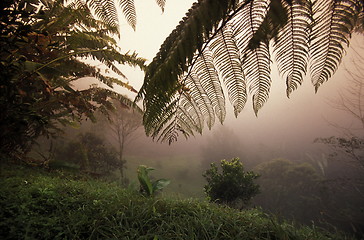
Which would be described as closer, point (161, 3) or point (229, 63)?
point (229, 63)

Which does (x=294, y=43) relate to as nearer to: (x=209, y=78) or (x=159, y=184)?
(x=209, y=78)

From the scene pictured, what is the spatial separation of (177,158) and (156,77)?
94.0ft

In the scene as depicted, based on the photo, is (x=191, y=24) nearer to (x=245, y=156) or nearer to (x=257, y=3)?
(x=257, y=3)

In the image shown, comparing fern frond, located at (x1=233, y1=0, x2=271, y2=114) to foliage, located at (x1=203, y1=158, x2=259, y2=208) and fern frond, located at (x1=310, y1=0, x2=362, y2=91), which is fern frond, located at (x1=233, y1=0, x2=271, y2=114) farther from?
foliage, located at (x1=203, y1=158, x2=259, y2=208)

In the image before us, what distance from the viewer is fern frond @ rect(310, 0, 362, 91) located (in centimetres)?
52

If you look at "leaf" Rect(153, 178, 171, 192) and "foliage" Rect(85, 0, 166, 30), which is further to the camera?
"leaf" Rect(153, 178, 171, 192)

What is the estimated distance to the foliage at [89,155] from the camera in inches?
424

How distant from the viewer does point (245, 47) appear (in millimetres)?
561

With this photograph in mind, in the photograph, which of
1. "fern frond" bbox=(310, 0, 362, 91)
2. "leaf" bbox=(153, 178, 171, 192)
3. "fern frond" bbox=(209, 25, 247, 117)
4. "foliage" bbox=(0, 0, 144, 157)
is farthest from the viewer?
"leaf" bbox=(153, 178, 171, 192)

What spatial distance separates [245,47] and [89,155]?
12416 millimetres

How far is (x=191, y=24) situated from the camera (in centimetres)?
54

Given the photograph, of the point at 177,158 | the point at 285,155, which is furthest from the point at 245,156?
the point at 177,158

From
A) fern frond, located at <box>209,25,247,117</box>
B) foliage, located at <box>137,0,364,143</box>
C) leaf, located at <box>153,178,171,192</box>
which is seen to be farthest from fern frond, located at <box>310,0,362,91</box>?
leaf, located at <box>153,178,171,192</box>

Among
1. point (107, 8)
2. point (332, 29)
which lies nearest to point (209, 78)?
point (332, 29)
